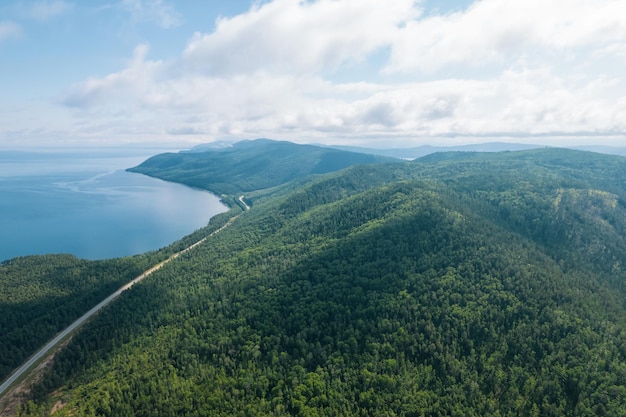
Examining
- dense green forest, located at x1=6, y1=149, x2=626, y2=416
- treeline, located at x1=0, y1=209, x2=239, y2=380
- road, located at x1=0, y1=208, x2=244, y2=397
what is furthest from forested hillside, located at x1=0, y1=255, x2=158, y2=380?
dense green forest, located at x1=6, y1=149, x2=626, y2=416

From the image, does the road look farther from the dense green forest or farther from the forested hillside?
the dense green forest

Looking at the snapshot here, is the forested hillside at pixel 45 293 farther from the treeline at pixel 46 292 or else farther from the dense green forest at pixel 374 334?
the dense green forest at pixel 374 334

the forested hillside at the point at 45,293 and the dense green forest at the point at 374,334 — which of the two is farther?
the forested hillside at the point at 45,293

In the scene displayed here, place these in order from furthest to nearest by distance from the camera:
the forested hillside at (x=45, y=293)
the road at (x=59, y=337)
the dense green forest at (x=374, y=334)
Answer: the forested hillside at (x=45, y=293)
the road at (x=59, y=337)
the dense green forest at (x=374, y=334)

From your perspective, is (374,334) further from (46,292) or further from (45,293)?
(46,292)

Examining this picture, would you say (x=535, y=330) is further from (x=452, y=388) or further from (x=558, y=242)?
(x=558, y=242)

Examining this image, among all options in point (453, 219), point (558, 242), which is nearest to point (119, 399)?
point (453, 219)

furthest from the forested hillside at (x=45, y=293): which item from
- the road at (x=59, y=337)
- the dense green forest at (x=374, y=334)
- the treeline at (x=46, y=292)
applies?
the dense green forest at (x=374, y=334)

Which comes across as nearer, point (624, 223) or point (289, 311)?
point (289, 311)
